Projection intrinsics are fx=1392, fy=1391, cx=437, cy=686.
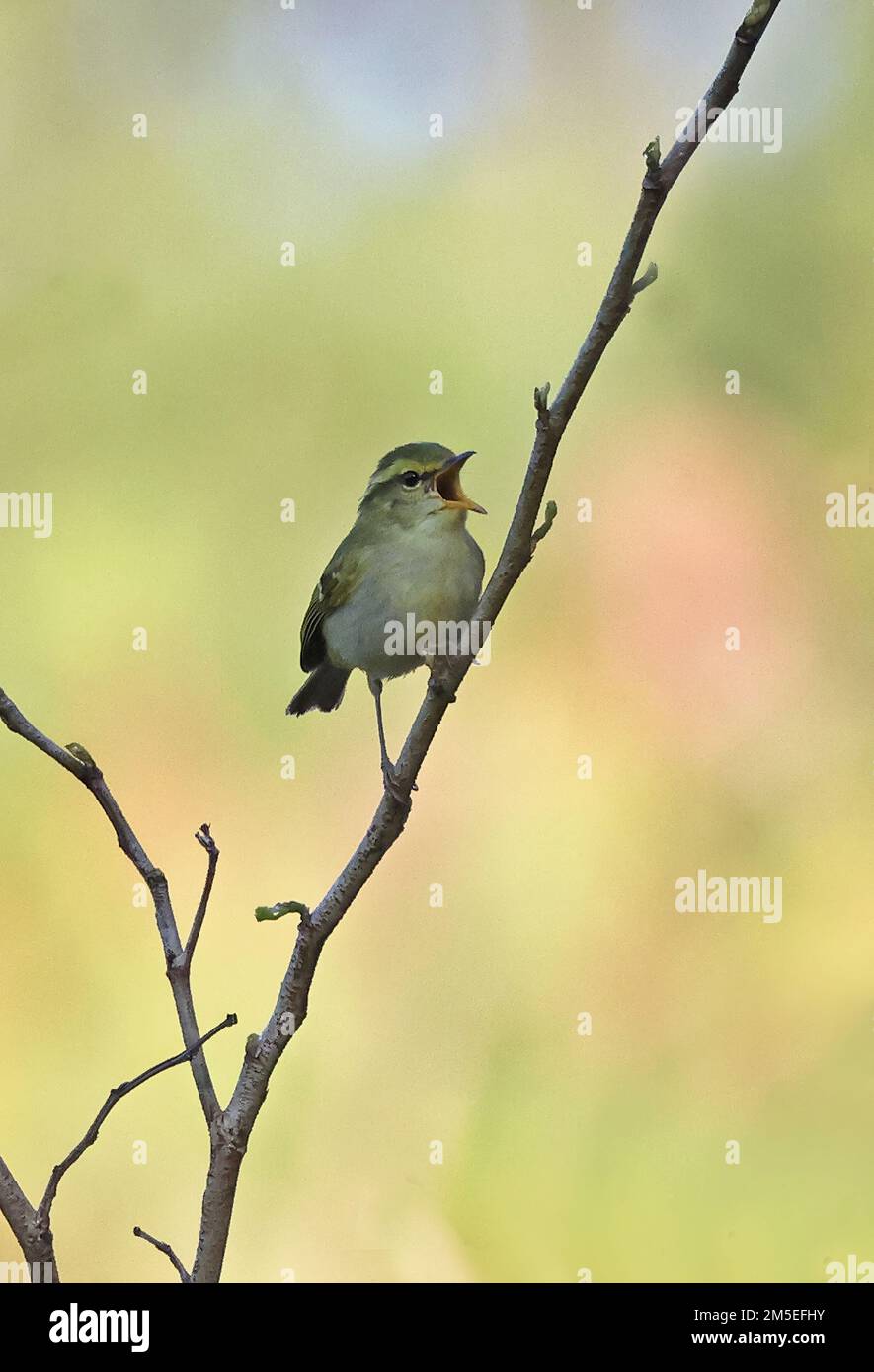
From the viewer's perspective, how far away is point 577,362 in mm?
2023

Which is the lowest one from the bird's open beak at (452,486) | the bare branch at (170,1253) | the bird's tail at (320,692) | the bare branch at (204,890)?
the bare branch at (170,1253)

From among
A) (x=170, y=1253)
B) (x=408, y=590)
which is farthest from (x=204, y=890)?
(x=408, y=590)

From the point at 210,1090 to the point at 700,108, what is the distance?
166cm

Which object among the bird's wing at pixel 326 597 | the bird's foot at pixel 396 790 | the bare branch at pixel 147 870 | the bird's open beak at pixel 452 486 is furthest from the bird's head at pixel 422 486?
the bare branch at pixel 147 870

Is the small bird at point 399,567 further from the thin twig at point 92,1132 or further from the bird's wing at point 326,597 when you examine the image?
the thin twig at point 92,1132

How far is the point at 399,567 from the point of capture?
3.38 metres

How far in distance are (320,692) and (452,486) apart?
2.92 ft

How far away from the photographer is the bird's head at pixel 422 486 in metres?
3.39

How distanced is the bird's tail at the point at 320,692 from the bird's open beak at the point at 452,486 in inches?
30.5

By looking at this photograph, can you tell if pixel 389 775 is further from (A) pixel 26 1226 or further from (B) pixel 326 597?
(B) pixel 326 597

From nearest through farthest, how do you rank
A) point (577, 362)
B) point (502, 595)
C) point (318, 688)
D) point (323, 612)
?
point (577, 362) < point (502, 595) < point (323, 612) < point (318, 688)

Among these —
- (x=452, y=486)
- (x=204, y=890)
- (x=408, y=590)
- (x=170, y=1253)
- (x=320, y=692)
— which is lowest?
(x=170, y=1253)
